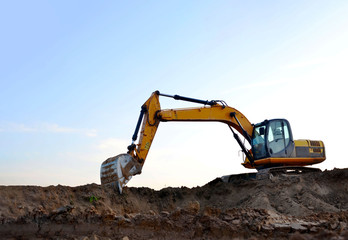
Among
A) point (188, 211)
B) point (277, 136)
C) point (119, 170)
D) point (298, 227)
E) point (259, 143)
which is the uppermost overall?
point (277, 136)

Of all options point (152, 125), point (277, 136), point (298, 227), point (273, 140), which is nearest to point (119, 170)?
point (152, 125)

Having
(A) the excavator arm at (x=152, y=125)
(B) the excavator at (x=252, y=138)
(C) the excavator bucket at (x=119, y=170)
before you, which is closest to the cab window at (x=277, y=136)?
(B) the excavator at (x=252, y=138)

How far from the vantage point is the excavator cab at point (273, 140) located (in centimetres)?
1379

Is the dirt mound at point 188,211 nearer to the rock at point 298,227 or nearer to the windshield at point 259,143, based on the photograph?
the rock at point 298,227

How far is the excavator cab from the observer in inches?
543

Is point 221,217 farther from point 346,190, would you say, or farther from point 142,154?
point 346,190

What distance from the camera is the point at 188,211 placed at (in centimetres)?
853

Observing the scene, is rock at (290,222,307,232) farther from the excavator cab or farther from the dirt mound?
the excavator cab

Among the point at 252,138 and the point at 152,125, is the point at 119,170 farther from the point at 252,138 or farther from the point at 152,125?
the point at 252,138

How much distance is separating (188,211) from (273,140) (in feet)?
21.0

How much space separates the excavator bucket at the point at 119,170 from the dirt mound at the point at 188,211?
1.03 ft

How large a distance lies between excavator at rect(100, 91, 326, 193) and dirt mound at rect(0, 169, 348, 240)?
2.60 feet

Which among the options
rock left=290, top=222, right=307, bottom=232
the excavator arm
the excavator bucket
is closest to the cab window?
the excavator arm

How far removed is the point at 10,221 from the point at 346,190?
10.5m
